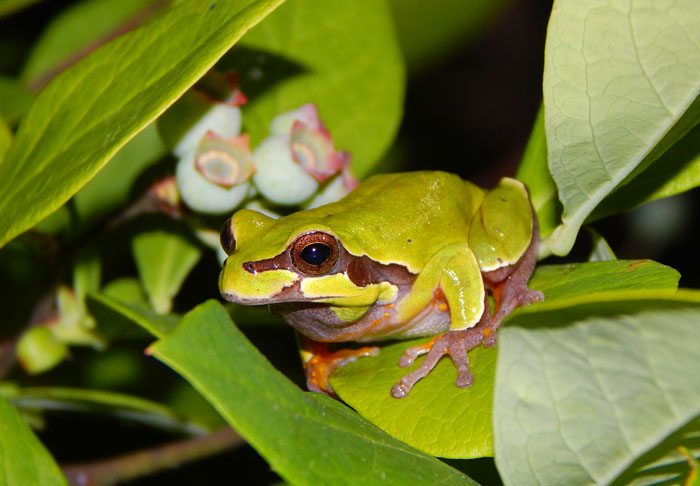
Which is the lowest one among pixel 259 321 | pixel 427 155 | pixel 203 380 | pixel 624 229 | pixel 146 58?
pixel 624 229

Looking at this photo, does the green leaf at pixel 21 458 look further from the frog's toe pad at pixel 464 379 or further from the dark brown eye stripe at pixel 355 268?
the frog's toe pad at pixel 464 379

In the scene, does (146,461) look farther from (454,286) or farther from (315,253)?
(454,286)

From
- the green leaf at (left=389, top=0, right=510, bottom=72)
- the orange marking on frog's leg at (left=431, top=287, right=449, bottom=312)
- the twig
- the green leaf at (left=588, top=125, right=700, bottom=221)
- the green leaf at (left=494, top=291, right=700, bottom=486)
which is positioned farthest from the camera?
the green leaf at (left=389, top=0, right=510, bottom=72)

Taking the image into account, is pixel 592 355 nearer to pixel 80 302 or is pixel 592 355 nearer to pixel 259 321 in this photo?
pixel 259 321

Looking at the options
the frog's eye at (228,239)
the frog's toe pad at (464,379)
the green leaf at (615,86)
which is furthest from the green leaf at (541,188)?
the frog's eye at (228,239)

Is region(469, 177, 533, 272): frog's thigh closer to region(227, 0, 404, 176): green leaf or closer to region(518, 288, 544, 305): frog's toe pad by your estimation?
region(518, 288, 544, 305): frog's toe pad

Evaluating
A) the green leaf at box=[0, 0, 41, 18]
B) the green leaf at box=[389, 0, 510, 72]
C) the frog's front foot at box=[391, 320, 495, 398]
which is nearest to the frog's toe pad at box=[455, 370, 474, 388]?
the frog's front foot at box=[391, 320, 495, 398]

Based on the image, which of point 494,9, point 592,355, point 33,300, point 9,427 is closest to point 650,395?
point 592,355
